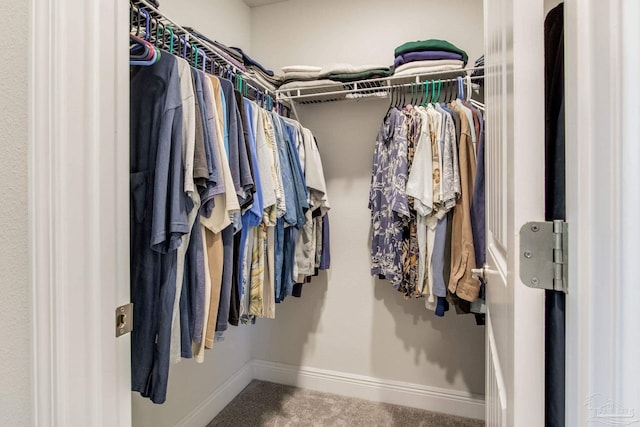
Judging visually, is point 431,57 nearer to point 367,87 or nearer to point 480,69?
point 480,69

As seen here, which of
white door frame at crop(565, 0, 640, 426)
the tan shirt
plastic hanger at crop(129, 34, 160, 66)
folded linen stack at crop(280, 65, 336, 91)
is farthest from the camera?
folded linen stack at crop(280, 65, 336, 91)

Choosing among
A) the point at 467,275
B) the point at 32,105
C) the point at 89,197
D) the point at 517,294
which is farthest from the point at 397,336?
the point at 32,105

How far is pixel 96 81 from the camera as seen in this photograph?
562 mm

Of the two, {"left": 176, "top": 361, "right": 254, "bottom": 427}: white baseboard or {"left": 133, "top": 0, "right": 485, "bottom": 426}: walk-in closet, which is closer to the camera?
{"left": 176, "top": 361, "right": 254, "bottom": 427}: white baseboard

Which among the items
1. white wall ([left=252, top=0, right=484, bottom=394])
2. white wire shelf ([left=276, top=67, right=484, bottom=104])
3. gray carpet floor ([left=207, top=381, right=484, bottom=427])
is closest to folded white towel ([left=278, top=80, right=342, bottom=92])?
white wire shelf ([left=276, top=67, right=484, bottom=104])

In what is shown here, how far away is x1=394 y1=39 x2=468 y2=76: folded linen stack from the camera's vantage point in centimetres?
162

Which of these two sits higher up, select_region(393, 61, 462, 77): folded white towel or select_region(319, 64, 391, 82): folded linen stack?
select_region(319, 64, 391, 82): folded linen stack

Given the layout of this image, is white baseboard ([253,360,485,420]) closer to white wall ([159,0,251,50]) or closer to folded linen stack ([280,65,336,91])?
folded linen stack ([280,65,336,91])

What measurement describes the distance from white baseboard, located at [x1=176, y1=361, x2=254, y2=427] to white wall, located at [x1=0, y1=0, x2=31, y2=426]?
132 centimetres

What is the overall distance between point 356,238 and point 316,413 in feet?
3.44

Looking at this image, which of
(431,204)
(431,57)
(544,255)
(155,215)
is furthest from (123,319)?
(431,57)

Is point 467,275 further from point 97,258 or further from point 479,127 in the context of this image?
point 97,258

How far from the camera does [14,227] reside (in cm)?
55

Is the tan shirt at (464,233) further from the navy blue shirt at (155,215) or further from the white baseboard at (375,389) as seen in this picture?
the navy blue shirt at (155,215)
